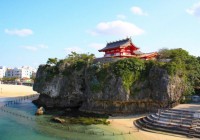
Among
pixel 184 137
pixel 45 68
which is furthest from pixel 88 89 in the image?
pixel 184 137

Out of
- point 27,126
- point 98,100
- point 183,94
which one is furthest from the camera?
point 98,100

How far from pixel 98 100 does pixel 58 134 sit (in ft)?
51.3

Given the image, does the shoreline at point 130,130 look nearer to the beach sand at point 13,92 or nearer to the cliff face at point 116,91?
the cliff face at point 116,91

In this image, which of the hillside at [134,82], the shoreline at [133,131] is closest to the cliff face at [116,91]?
the hillside at [134,82]

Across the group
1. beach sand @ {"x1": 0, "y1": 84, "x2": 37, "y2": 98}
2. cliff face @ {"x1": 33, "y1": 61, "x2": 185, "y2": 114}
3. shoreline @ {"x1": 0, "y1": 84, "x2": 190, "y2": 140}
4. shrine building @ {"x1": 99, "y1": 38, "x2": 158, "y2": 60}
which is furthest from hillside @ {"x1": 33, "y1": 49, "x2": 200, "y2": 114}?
beach sand @ {"x1": 0, "y1": 84, "x2": 37, "y2": 98}

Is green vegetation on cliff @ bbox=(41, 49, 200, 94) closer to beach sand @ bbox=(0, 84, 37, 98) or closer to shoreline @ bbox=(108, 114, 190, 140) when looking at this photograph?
shoreline @ bbox=(108, 114, 190, 140)

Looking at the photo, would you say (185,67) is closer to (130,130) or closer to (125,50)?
(125,50)

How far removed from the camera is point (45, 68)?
55.7 meters

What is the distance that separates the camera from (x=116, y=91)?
140 ft

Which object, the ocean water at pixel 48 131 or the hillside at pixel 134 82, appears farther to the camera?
the hillside at pixel 134 82

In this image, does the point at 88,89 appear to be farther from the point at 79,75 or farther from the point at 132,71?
the point at 132,71

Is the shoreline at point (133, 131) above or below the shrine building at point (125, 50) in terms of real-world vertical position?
below

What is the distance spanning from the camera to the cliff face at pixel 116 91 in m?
40.5

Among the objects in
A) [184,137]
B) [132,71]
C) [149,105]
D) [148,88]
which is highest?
[132,71]
